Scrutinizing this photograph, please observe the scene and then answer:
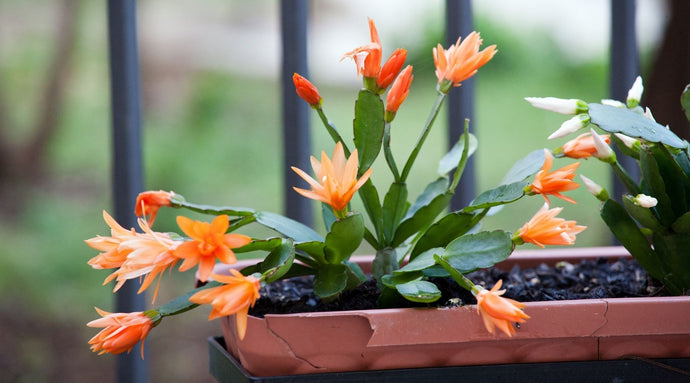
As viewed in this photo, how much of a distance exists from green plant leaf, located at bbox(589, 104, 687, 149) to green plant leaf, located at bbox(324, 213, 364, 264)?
23cm

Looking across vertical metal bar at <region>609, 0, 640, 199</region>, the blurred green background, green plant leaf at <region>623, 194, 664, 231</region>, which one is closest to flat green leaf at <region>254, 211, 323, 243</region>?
green plant leaf at <region>623, 194, 664, 231</region>

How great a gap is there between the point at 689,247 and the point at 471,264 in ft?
0.78

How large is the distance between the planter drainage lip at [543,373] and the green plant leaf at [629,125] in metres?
0.21

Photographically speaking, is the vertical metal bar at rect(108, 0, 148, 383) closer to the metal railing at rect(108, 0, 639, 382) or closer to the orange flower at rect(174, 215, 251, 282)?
the metal railing at rect(108, 0, 639, 382)

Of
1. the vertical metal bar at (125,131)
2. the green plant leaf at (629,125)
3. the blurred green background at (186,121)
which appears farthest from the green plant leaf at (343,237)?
the blurred green background at (186,121)

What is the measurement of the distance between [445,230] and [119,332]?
0.33 m

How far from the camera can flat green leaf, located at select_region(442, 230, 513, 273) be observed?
54cm

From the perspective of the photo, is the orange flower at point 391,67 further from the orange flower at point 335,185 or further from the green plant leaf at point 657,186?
the green plant leaf at point 657,186

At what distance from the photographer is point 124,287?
791mm

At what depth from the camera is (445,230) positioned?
618mm

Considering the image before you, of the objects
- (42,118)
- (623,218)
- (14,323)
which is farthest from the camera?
(42,118)

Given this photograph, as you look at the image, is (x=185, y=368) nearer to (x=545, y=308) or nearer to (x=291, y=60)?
(x=291, y=60)

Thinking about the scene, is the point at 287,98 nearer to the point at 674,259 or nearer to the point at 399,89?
the point at 399,89

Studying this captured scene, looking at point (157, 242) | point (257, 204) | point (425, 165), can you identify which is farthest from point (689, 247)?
point (257, 204)
